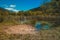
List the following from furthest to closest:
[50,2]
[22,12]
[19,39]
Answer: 1. [50,2]
2. [22,12]
3. [19,39]

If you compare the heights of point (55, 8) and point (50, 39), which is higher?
point (55, 8)

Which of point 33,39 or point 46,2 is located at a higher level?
point 46,2

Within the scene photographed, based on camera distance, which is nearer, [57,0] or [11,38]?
[11,38]

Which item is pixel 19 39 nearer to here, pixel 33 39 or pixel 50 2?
pixel 33 39

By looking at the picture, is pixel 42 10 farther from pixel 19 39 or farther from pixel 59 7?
pixel 19 39

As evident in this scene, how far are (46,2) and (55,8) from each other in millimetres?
3602

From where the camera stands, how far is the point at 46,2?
33.7m

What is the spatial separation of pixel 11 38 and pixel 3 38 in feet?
→ 1.15

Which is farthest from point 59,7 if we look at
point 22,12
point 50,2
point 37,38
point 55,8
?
point 37,38

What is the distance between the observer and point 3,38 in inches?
320

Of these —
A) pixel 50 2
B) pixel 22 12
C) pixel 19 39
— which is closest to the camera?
pixel 19 39

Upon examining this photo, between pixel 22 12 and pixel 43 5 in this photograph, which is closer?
pixel 22 12

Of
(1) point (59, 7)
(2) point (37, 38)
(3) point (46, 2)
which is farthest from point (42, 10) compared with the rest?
(2) point (37, 38)

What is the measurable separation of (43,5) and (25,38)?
88.2 ft
